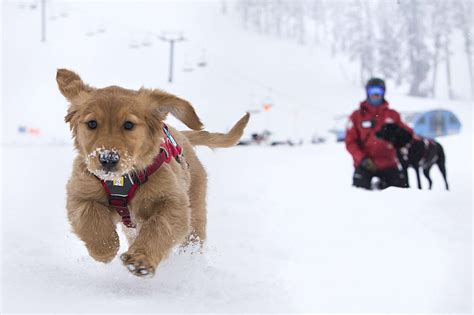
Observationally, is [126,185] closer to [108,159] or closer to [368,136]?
[108,159]

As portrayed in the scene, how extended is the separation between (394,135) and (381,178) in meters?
0.62

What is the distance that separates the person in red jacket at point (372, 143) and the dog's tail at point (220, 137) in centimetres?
306

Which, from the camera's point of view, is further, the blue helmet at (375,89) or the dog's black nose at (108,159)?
the blue helmet at (375,89)

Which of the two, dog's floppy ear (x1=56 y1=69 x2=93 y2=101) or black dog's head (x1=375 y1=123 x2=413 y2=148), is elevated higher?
dog's floppy ear (x1=56 y1=69 x2=93 y2=101)

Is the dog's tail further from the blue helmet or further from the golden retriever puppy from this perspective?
the blue helmet

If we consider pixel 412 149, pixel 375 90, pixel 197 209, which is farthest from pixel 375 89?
pixel 197 209

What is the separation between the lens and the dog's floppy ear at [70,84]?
13.0 ft

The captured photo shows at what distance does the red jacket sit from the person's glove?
0.05 metres

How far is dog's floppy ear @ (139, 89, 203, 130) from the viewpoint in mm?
3889

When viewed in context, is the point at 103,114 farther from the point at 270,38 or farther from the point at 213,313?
the point at 270,38

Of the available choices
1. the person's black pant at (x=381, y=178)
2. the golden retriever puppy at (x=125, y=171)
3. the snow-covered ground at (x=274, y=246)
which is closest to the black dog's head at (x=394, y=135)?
the person's black pant at (x=381, y=178)

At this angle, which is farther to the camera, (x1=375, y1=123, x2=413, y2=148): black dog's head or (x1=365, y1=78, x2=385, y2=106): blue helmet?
(x1=375, y1=123, x2=413, y2=148): black dog's head

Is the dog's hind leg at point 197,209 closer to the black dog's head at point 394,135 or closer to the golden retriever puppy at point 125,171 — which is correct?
the golden retriever puppy at point 125,171

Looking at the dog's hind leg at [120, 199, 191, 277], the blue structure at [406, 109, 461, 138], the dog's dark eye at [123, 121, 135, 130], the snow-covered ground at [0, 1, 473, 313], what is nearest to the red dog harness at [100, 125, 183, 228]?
the dog's hind leg at [120, 199, 191, 277]
